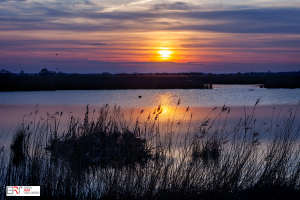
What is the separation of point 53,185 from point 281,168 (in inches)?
129

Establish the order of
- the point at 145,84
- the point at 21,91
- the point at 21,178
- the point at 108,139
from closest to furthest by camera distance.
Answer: the point at 21,178 < the point at 108,139 < the point at 21,91 < the point at 145,84

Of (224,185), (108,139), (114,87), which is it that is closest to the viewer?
(224,185)

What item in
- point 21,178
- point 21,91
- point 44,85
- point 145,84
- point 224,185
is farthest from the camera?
point 145,84

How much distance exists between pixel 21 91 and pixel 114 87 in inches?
342

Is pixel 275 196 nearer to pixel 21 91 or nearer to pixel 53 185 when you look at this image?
pixel 53 185

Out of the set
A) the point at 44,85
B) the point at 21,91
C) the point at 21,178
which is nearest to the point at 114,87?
the point at 44,85

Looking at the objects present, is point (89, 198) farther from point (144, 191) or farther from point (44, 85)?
point (44, 85)

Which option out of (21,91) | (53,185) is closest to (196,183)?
(53,185)

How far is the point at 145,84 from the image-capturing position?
32.6 m

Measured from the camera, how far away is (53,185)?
4137 mm

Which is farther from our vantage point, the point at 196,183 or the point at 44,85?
the point at 44,85

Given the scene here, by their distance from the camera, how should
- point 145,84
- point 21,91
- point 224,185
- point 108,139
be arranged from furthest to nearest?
point 145,84, point 21,91, point 108,139, point 224,185

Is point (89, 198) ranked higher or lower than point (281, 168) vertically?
lower

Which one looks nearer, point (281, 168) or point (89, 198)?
point (89, 198)
